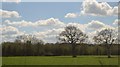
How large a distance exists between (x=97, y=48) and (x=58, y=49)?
9.15 metres

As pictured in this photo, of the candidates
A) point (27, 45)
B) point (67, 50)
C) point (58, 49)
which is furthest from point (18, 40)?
point (67, 50)

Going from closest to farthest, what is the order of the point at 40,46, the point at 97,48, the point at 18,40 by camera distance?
the point at 18,40
the point at 40,46
the point at 97,48

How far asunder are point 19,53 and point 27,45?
2709mm

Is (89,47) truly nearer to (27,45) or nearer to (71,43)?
(71,43)

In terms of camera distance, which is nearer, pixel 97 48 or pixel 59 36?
pixel 59 36

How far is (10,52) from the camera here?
57.3 m

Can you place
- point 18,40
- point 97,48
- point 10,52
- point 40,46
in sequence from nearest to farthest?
point 10,52, point 18,40, point 40,46, point 97,48

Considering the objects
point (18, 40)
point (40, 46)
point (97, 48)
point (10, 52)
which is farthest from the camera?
point (97, 48)

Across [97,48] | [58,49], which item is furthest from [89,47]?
[58,49]

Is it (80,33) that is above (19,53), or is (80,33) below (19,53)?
above

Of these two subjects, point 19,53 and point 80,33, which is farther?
point 80,33

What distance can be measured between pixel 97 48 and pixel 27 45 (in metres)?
17.8

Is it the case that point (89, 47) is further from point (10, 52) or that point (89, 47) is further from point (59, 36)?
point (10, 52)

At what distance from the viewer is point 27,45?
6253cm
